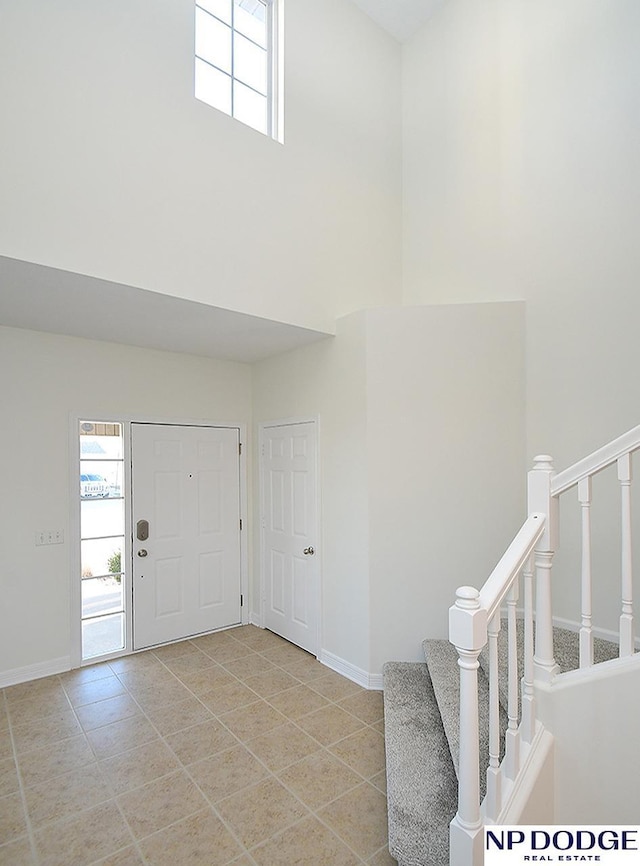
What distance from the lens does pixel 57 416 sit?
11.6ft

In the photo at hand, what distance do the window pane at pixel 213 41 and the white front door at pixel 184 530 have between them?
273cm

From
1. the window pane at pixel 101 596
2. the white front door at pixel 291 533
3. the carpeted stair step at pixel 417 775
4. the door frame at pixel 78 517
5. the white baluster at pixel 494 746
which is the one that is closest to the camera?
the white baluster at pixel 494 746

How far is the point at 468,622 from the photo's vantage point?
138 centimetres

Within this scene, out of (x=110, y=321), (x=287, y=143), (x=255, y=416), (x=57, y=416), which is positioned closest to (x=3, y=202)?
(x=110, y=321)

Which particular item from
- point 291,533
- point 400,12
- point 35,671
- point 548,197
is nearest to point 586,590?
point 291,533

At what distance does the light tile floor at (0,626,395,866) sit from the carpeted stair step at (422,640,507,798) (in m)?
0.44

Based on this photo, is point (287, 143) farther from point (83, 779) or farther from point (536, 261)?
point (83, 779)

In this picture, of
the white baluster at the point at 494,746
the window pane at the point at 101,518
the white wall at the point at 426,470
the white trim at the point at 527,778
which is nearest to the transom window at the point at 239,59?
the white wall at the point at 426,470

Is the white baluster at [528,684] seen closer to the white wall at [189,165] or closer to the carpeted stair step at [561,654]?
the carpeted stair step at [561,654]

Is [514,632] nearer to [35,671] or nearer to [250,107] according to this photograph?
[35,671]

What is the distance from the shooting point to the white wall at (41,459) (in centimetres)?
331

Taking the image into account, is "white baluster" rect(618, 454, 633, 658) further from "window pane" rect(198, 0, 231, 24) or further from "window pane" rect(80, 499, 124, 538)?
"window pane" rect(198, 0, 231, 24)

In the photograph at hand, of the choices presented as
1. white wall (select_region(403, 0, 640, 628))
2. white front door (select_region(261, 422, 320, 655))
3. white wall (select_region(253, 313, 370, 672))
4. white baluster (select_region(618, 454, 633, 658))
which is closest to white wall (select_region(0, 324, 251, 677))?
white front door (select_region(261, 422, 320, 655))

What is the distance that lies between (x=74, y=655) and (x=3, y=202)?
10.2 feet
